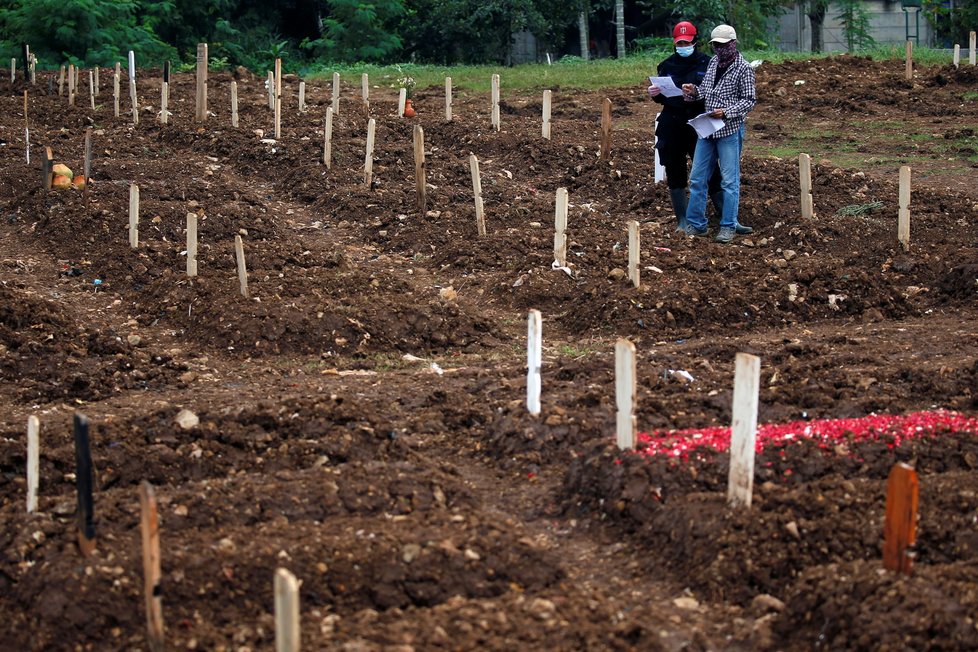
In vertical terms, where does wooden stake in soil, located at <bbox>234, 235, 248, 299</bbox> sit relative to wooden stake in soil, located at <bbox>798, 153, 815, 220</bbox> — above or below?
below

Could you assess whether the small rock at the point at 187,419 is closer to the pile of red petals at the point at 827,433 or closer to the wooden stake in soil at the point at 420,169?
the pile of red petals at the point at 827,433

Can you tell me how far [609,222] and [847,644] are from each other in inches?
322

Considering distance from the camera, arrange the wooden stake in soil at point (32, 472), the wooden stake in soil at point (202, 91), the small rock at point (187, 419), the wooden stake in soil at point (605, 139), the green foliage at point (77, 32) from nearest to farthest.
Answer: the wooden stake in soil at point (32, 472)
the small rock at point (187, 419)
the wooden stake in soil at point (605, 139)
the wooden stake in soil at point (202, 91)
the green foliage at point (77, 32)

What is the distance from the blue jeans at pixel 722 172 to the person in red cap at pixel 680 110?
23cm

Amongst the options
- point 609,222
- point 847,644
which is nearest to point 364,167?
point 609,222

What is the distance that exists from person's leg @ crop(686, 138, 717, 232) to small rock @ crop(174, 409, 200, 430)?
5.71 meters

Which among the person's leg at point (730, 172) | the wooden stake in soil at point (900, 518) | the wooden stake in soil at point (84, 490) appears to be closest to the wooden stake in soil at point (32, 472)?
the wooden stake in soil at point (84, 490)

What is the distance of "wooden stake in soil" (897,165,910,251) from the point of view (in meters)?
10.7

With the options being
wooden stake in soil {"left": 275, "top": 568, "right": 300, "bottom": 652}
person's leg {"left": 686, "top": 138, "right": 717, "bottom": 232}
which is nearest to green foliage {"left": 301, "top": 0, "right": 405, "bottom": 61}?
person's leg {"left": 686, "top": 138, "right": 717, "bottom": 232}

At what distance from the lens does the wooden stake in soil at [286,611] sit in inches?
147

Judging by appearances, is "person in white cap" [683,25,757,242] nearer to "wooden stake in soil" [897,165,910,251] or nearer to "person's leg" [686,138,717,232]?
"person's leg" [686,138,717,232]

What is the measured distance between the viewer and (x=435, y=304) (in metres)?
9.80

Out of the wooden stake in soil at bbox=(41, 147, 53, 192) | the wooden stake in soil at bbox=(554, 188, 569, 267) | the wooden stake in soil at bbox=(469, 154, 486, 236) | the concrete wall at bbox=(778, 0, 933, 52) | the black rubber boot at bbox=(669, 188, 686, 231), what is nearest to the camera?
the wooden stake in soil at bbox=(554, 188, 569, 267)

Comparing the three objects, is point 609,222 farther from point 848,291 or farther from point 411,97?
point 411,97
